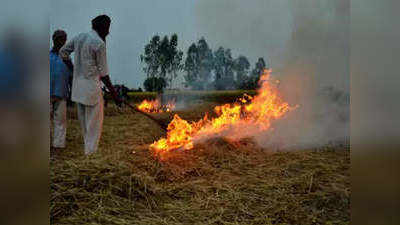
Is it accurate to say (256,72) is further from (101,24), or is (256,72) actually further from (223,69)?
(101,24)

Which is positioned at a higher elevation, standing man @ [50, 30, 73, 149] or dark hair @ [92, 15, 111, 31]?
dark hair @ [92, 15, 111, 31]

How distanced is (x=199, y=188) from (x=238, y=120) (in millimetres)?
2022

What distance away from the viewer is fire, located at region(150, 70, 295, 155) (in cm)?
425

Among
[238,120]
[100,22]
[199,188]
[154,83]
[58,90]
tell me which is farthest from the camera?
[238,120]

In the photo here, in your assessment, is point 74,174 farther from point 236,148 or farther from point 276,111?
point 276,111

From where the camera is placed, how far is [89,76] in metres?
3.34

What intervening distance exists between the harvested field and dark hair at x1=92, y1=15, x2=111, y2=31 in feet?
4.41

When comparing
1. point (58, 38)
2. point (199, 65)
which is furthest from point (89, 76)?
point (199, 65)

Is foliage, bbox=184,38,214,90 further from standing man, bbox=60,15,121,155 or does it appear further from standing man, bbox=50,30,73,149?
standing man, bbox=50,30,73,149

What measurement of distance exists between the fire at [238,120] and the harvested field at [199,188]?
0.34m

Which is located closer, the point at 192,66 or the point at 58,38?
the point at 58,38

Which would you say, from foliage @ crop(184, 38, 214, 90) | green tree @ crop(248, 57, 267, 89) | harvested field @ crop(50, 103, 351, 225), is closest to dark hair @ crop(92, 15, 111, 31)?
harvested field @ crop(50, 103, 351, 225)

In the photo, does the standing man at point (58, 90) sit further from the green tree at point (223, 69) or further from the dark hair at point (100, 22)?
the green tree at point (223, 69)
